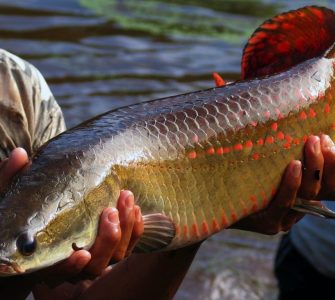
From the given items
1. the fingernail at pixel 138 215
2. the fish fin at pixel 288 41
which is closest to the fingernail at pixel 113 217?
the fingernail at pixel 138 215

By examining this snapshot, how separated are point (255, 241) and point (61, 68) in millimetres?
4214

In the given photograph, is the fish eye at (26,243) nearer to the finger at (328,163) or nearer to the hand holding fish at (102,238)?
the hand holding fish at (102,238)

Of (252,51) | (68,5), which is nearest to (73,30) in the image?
(68,5)

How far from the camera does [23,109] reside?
3.67 m

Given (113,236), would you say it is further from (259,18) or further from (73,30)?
(259,18)

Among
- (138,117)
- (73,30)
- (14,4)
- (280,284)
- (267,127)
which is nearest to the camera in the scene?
(138,117)

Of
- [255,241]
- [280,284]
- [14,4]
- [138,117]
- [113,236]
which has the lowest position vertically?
[14,4]

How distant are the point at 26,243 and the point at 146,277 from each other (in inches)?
44.1

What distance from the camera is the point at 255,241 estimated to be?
5887 mm

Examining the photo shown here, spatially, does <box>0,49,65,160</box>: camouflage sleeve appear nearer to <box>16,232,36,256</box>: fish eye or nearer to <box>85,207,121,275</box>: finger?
<box>85,207,121,275</box>: finger

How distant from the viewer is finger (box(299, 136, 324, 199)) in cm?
306

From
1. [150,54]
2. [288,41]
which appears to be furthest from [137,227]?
[150,54]

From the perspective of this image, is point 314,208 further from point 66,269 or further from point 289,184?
point 66,269

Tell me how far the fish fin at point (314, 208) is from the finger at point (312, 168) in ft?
0.13
